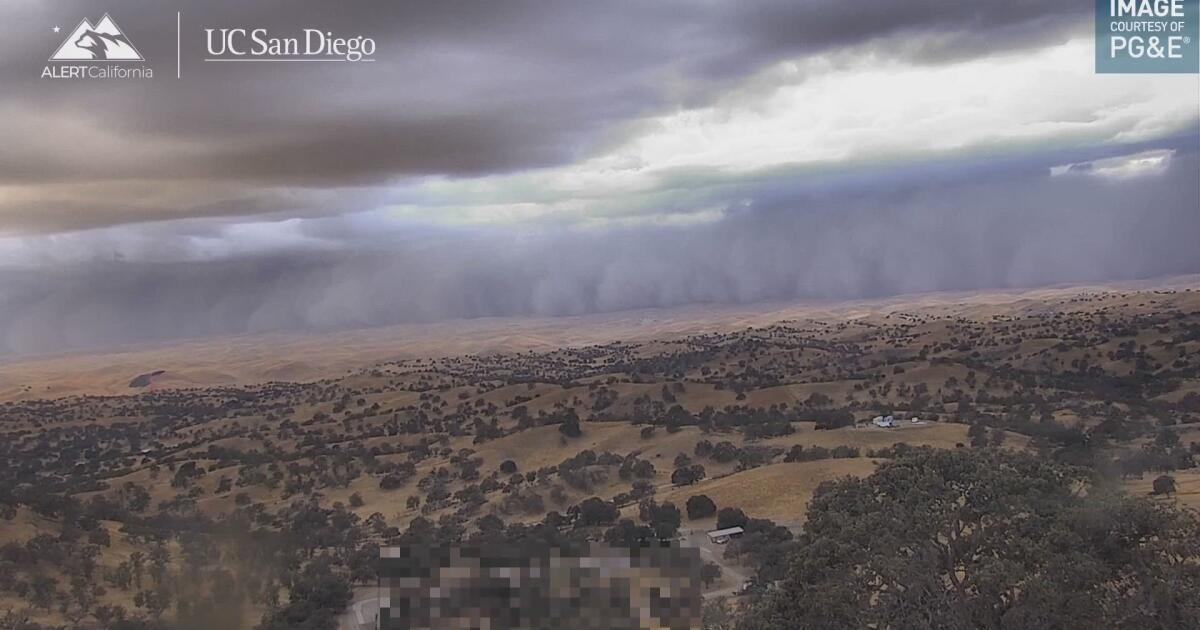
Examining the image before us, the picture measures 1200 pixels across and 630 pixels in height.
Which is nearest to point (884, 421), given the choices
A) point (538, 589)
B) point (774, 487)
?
point (774, 487)

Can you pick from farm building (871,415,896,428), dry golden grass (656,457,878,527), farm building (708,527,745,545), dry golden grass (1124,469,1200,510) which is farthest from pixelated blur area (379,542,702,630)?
farm building (871,415,896,428)

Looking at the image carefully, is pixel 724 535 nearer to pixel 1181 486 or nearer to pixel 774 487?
pixel 774 487

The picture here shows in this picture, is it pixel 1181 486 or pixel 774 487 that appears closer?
pixel 1181 486

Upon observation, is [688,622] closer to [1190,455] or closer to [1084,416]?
[1190,455]

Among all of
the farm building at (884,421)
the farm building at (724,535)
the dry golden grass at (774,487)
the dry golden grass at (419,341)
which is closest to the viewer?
the farm building at (724,535)

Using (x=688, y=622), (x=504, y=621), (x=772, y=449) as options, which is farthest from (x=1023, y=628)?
(x=772, y=449)

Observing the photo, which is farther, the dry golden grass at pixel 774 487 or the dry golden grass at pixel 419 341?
the dry golden grass at pixel 419 341

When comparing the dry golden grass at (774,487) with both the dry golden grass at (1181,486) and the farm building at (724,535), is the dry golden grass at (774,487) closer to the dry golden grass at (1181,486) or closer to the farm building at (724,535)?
the farm building at (724,535)

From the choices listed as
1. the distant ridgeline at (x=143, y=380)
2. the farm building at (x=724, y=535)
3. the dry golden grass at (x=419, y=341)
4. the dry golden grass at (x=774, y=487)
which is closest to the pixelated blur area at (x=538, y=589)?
the farm building at (x=724, y=535)

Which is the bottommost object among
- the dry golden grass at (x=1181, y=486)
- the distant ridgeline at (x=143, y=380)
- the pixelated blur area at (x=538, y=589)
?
the distant ridgeline at (x=143, y=380)
